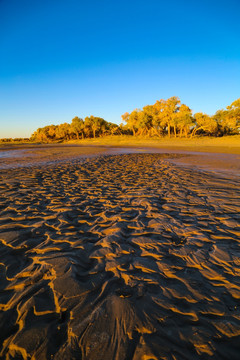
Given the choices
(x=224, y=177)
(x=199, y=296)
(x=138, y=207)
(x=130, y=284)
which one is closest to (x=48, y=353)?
(x=130, y=284)

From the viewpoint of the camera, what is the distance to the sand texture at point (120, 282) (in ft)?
5.90

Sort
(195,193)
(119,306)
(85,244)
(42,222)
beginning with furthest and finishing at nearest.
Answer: (195,193) < (42,222) < (85,244) < (119,306)

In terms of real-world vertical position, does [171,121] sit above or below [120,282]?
above

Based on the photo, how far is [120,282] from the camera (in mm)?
2588

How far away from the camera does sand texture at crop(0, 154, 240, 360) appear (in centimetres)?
180

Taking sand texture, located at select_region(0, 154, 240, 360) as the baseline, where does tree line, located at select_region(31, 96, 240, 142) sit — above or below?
above

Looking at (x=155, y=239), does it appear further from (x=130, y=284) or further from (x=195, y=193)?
(x=195, y=193)

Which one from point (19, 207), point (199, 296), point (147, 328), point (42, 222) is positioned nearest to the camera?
point (147, 328)

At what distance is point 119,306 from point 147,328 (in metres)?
0.40

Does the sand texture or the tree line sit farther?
the tree line

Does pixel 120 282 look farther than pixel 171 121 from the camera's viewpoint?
No

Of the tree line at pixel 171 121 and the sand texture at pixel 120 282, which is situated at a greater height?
the tree line at pixel 171 121

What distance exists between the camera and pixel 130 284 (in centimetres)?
255

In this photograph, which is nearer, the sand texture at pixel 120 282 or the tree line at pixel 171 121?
the sand texture at pixel 120 282
